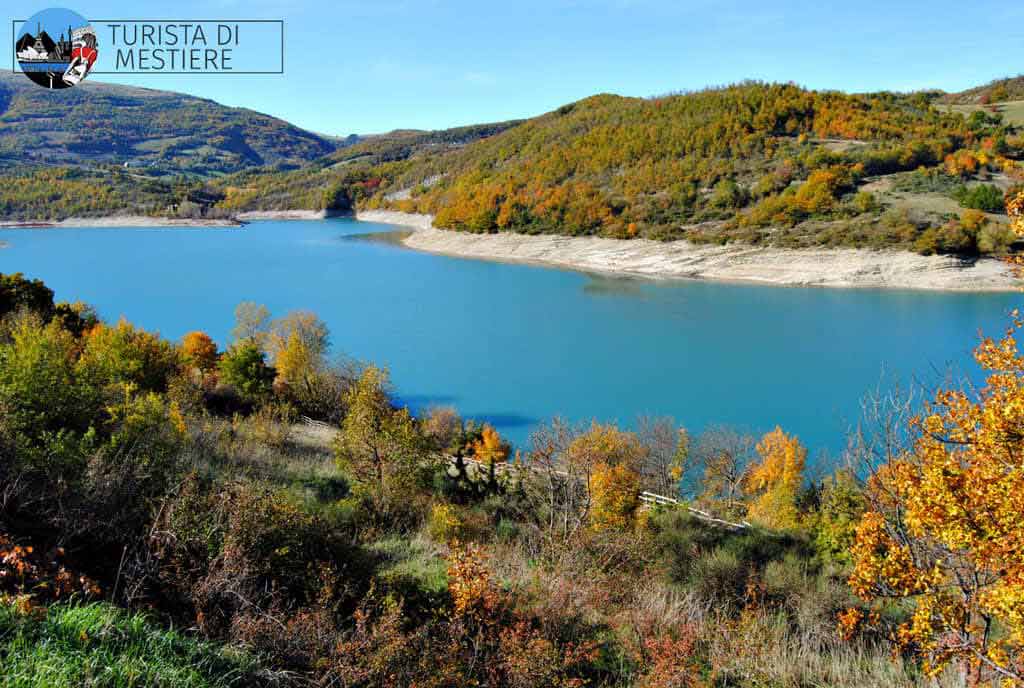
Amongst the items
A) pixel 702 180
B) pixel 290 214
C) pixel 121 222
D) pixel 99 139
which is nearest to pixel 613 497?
pixel 702 180

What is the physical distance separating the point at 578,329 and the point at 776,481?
62.7ft

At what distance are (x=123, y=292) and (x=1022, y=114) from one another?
86.2 meters

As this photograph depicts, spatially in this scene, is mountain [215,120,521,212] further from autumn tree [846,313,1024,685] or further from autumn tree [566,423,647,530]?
autumn tree [846,313,1024,685]

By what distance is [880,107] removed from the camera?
72375mm

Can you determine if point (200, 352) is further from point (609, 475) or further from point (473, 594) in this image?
point (473, 594)

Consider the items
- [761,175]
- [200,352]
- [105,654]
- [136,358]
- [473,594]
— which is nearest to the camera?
[105,654]

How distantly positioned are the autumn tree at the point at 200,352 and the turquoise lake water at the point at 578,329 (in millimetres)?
7058

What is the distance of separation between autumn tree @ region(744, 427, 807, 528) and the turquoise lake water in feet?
7.41

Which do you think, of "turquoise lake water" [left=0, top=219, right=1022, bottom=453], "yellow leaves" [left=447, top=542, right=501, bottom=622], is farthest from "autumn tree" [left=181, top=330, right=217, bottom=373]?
"yellow leaves" [left=447, top=542, right=501, bottom=622]

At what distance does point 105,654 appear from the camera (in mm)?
2768

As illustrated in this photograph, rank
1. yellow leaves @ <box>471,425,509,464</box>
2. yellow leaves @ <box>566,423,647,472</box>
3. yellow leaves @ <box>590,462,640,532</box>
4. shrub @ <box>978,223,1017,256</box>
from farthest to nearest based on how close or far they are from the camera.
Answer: shrub @ <box>978,223,1017,256</box> < yellow leaves @ <box>471,425,509,464</box> < yellow leaves @ <box>566,423,647,472</box> < yellow leaves @ <box>590,462,640,532</box>

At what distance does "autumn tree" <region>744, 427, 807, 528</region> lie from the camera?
13047 mm

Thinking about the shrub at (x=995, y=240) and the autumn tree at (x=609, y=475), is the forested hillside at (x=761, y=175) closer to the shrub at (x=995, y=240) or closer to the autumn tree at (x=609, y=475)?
the shrub at (x=995, y=240)

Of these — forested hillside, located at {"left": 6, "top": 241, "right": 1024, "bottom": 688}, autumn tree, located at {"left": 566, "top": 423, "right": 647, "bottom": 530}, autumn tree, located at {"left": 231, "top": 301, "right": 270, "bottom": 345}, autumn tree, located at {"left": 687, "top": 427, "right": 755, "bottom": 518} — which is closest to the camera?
forested hillside, located at {"left": 6, "top": 241, "right": 1024, "bottom": 688}
